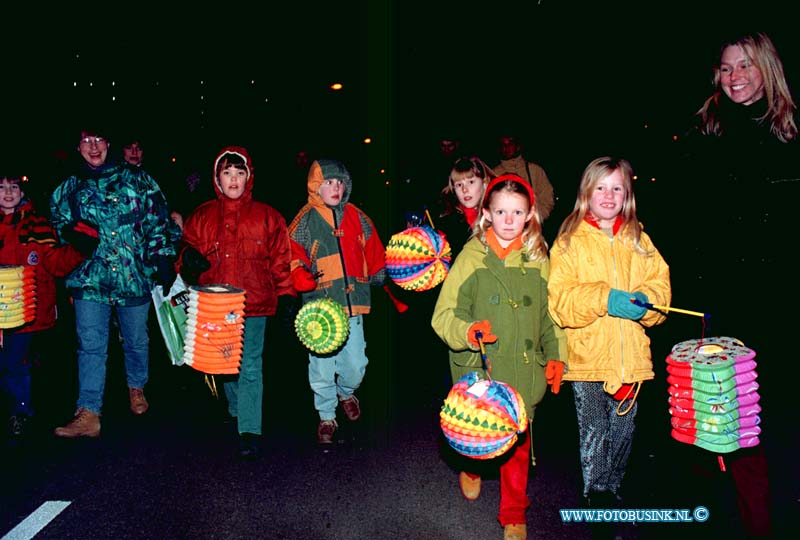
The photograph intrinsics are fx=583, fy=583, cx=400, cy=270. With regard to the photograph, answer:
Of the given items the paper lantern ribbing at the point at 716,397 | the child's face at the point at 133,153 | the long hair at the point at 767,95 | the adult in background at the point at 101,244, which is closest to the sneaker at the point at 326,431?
the adult in background at the point at 101,244

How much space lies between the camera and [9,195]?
16.4 feet

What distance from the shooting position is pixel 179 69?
11.8 metres

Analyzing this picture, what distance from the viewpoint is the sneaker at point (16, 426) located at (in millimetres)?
4926

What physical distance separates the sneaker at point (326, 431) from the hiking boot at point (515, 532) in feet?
6.22

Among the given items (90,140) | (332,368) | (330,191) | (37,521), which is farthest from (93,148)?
(37,521)

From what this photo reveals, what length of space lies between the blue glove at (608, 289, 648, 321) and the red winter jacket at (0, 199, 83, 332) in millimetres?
4172

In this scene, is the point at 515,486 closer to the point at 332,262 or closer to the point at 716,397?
the point at 716,397

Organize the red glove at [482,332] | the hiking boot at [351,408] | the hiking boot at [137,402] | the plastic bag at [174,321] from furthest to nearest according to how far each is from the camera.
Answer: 1. the hiking boot at [137,402]
2. the hiking boot at [351,408]
3. the plastic bag at [174,321]
4. the red glove at [482,332]

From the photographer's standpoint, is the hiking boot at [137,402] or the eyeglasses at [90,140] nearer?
the eyeglasses at [90,140]

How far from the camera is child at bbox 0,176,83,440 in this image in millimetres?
4941

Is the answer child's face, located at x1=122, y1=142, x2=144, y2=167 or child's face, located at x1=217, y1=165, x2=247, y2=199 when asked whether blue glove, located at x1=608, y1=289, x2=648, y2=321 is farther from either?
child's face, located at x1=122, y1=142, x2=144, y2=167

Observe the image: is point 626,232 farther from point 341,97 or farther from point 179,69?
point 341,97

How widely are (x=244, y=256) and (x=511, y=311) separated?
221cm

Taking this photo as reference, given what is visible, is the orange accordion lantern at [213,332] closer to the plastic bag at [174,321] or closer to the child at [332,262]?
the plastic bag at [174,321]
